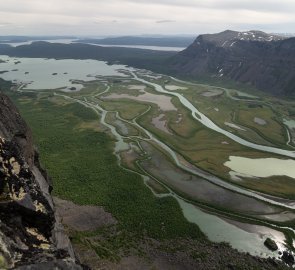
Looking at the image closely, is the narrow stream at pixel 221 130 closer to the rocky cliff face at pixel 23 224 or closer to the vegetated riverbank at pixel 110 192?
the vegetated riverbank at pixel 110 192

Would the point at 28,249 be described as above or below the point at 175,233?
above

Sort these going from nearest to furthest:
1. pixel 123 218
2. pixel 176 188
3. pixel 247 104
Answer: pixel 123 218, pixel 176 188, pixel 247 104

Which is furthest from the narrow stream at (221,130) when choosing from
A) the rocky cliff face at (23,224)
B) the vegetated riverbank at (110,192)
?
the rocky cliff face at (23,224)

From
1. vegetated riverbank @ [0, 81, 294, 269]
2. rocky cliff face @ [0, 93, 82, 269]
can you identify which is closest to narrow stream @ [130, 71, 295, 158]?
vegetated riverbank @ [0, 81, 294, 269]

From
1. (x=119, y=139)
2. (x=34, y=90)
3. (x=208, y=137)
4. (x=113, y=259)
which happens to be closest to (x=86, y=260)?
(x=113, y=259)

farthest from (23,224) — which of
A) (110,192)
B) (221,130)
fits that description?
(221,130)

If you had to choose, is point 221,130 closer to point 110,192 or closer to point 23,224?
point 110,192

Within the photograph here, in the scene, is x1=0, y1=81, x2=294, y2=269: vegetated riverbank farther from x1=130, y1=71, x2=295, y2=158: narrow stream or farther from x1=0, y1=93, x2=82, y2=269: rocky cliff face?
x1=130, y1=71, x2=295, y2=158: narrow stream

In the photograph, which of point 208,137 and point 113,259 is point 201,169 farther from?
point 113,259

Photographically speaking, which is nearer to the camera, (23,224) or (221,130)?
(23,224)
